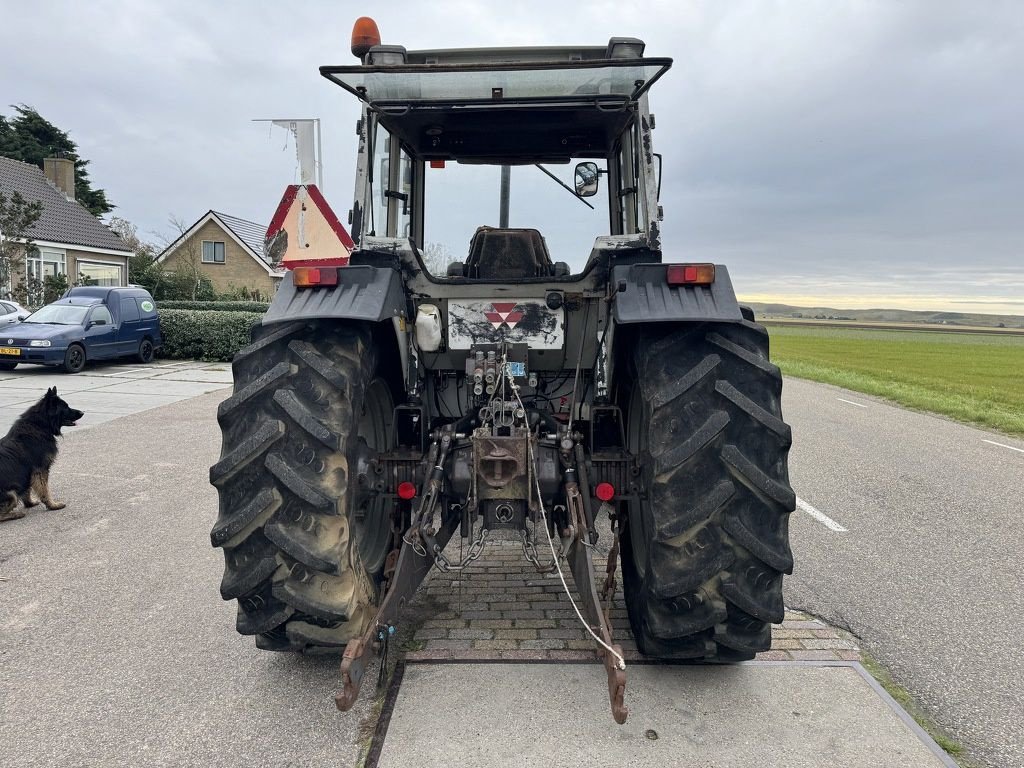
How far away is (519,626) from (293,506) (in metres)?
1.48

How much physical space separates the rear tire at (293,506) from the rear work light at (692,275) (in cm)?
138

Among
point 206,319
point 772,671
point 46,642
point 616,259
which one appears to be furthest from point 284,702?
point 206,319

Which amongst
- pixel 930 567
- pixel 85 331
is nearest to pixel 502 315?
pixel 930 567

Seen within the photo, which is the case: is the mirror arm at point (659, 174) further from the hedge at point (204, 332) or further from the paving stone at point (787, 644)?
the hedge at point (204, 332)

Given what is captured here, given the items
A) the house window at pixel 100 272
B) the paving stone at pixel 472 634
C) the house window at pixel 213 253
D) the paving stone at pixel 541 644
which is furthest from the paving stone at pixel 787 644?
the house window at pixel 213 253

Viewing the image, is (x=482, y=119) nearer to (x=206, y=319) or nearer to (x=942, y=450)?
(x=942, y=450)

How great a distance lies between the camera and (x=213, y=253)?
4088 centimetres

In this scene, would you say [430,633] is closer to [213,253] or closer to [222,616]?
[222,616]

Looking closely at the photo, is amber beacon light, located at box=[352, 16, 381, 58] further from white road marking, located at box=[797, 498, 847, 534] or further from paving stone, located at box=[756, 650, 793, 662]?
white road marking, located at box=[797, 498, 847, 534]

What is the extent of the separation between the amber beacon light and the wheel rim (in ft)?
5.20

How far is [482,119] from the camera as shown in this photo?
366cm

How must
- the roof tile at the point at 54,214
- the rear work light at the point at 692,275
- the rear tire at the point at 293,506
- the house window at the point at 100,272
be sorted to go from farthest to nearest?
the house window at the point at 100,272, the roof tile at the point at 54,214, the rear work light at the point at 692,275, the rear tire at the point at 293,506

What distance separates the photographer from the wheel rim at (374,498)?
127 inches

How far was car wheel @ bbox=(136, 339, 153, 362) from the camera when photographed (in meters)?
17.3
